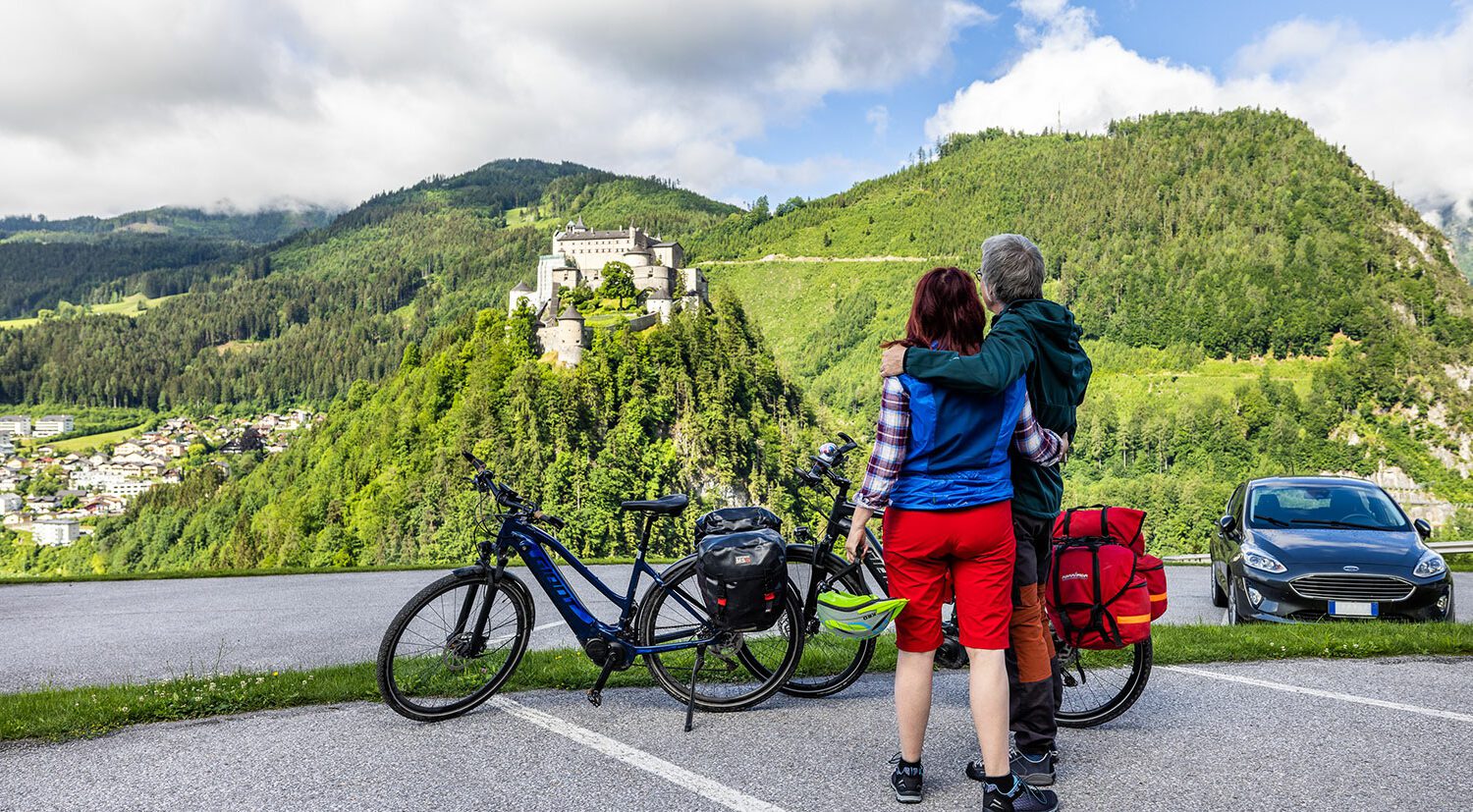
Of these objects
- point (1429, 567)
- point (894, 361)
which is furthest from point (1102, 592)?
point (1429, 567)

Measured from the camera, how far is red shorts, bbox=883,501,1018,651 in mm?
3721

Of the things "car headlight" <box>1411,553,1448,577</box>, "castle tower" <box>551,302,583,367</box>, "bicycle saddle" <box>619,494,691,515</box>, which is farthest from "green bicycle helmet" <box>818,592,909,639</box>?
"castle tower" <box>551,302,583,367</box>

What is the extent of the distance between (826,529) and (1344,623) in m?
5.26

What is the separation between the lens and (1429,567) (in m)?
8.46

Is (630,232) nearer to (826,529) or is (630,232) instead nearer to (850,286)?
(850,286)

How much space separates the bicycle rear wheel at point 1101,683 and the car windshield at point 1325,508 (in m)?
5.65

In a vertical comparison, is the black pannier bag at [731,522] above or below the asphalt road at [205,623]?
above

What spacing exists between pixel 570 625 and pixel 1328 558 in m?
7.34

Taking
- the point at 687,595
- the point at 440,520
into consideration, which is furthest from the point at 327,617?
the point at 440,520

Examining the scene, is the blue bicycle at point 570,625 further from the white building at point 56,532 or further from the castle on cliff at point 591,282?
the white building at point 56,532

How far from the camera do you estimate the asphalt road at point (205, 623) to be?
24.4 feet

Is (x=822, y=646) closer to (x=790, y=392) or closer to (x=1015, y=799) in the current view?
(x=1015, y=799)

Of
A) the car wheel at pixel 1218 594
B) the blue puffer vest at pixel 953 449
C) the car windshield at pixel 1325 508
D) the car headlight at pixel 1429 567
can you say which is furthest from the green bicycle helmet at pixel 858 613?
the car wheel at pixel 1218 594

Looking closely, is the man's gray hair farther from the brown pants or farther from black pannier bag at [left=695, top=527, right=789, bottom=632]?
black pannier bag at [left=695, top=527, right=789, bottom=632]
